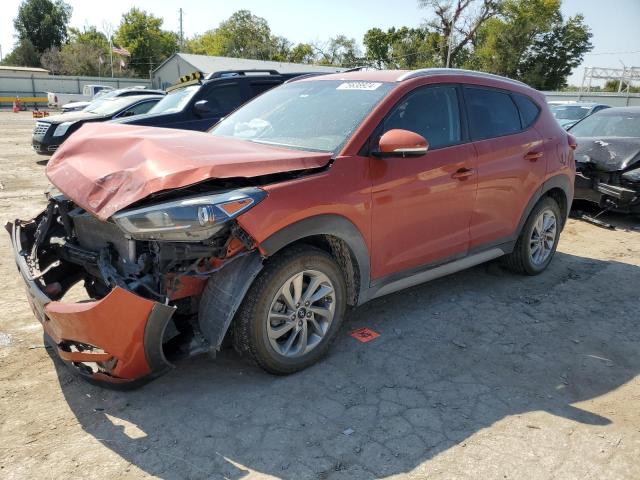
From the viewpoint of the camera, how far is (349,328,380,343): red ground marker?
3845 millimetres

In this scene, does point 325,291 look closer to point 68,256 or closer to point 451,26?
point 68,256

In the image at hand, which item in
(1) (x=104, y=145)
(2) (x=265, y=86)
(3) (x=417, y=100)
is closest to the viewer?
(1) (x=104, y=145)

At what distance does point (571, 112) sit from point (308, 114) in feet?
40.2

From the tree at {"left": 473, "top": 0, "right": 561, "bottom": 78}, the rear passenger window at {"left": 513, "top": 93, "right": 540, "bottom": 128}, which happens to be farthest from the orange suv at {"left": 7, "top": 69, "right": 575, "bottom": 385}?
the tree at {"left": 473, "top": 0, "right": 561, "bottom": 78}

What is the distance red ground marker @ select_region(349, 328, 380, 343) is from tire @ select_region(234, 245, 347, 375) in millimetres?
462

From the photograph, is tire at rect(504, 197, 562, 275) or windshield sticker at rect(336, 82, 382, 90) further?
tire at rect(504, 197, 562, 275)

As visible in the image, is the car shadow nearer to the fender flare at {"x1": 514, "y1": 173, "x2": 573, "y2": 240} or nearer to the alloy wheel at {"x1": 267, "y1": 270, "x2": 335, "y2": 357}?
the alloy wheel at {"x1": 267, "y1": 270, "x2": 335, "y2": 357}

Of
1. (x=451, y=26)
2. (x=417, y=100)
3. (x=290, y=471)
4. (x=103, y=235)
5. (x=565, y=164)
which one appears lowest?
(x=290, y=471)

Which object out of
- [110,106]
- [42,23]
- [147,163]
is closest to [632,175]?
[147,163]

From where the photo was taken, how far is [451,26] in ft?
180

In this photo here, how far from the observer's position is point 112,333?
2.63 m

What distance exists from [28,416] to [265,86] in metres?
7.45

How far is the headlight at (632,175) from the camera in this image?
714 centimetres

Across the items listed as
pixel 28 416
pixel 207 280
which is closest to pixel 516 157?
pixel 207 280
